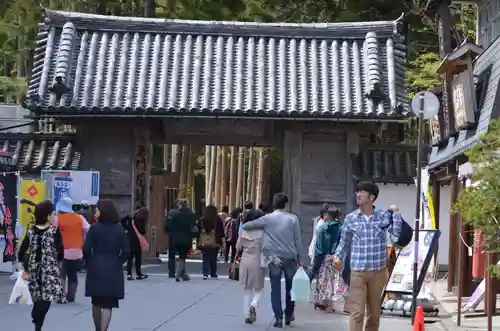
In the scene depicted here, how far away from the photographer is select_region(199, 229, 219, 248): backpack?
22328 mm

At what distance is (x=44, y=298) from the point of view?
12.3 meters

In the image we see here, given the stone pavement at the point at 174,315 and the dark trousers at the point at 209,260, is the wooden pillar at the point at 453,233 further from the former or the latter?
the dark trousers at the point at 209,260

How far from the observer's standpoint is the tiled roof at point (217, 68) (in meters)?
22.9

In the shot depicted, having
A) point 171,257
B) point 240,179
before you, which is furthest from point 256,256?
point 240,179

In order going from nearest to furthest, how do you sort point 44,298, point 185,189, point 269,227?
1. point 44,298
2. point 269,227
3. point 185,189

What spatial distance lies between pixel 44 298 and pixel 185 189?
24.9 metres

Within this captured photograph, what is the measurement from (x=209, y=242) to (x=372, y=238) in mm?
11378

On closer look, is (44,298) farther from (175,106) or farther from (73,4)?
(73,4)

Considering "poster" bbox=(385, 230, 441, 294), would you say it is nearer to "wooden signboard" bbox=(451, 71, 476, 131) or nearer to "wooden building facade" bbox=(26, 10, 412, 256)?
"wooden signboard" bbox=(451, 71, 476, 131)

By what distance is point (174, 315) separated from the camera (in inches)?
593

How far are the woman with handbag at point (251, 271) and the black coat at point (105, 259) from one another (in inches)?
123

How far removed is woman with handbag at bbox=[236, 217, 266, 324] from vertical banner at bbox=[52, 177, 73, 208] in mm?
8289

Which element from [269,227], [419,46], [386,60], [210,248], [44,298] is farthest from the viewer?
[419,46]

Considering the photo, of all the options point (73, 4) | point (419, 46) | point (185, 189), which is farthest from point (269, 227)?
point (185, 189)
